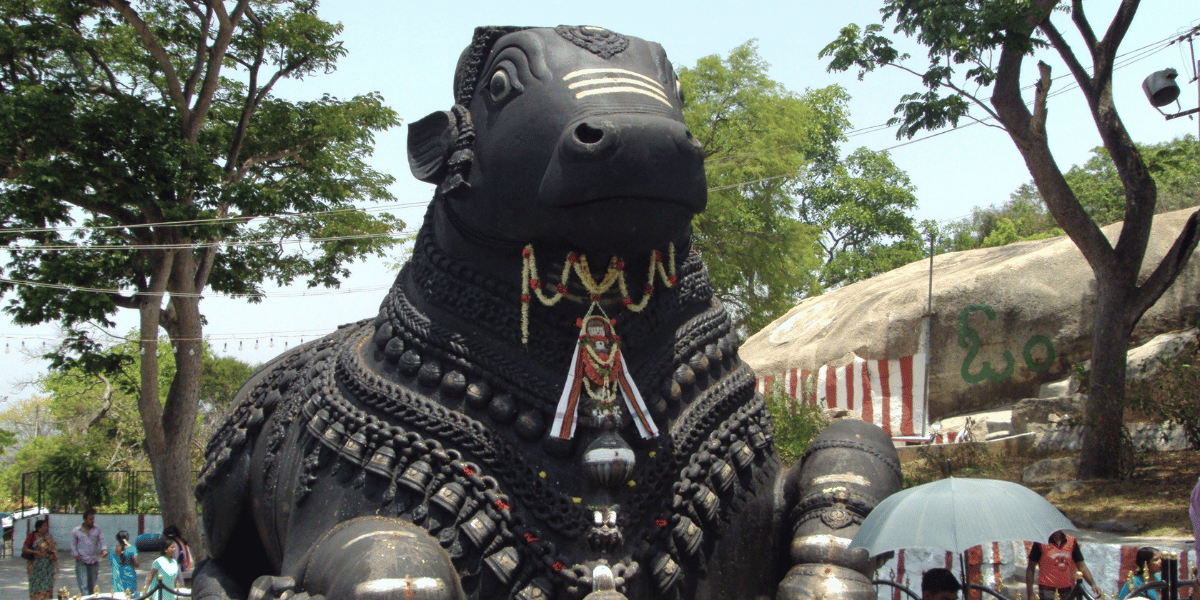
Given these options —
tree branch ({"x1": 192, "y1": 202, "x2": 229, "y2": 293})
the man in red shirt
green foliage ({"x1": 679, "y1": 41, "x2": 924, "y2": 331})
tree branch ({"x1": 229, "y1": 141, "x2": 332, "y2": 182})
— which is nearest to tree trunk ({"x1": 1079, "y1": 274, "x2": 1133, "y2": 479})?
the man in red shirt

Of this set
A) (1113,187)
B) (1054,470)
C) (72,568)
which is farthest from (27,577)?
(1113,187)

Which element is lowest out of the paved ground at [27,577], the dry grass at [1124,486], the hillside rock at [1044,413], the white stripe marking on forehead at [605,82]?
the paved ground at [27,577]

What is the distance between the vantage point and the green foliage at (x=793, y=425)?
44.3 ft

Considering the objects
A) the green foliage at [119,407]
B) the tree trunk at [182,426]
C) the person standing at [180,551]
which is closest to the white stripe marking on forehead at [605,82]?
the person standing at [180,551]

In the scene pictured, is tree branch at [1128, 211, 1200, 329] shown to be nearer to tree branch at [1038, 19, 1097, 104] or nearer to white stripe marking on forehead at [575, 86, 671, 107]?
tree branch at [1038, 19, 1097, 104]

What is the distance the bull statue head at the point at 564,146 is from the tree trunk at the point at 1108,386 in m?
11.1

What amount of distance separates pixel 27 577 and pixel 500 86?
1781 centimetres

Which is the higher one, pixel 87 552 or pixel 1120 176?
pixel 1120 176

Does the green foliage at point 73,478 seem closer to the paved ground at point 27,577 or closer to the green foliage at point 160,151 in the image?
the paved ground at point 27,577

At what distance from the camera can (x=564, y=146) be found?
283 cm

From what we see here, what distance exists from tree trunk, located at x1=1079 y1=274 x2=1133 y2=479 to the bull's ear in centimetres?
1151

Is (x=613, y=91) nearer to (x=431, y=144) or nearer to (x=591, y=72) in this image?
(x=591, y=72)

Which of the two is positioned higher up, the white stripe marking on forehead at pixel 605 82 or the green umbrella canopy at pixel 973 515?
the white stripe marking on forehead at pixel 605 82

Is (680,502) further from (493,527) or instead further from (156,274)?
(156,274)
